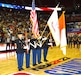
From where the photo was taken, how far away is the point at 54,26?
7.76 meters

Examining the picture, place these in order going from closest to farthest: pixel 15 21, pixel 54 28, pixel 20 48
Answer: pixel 20 48 → pixel 54 28 → pixel 15 21

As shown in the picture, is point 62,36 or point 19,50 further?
point 62,36

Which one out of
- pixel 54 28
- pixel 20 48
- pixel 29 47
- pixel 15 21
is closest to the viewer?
pixel 20 48

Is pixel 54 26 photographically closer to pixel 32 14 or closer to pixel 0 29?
pixel 32 14

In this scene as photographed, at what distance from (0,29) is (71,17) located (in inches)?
275

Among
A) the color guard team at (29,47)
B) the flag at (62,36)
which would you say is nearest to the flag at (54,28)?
the flag at (62,36)

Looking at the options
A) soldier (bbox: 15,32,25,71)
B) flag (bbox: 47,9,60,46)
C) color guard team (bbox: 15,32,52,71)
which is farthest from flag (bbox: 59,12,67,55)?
soldier (bbox: 15,32,25,71)

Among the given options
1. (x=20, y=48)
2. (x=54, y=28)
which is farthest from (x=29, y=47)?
(x=54, y=28)

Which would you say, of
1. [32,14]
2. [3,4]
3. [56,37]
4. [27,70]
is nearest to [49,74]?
[27,70]

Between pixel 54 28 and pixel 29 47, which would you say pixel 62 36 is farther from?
pixel 29 47

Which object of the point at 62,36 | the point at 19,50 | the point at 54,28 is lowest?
the point at 19,50

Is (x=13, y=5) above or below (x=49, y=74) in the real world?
above

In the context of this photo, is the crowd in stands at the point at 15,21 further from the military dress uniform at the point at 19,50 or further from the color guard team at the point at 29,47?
the military dress uniform at the point at 19,50

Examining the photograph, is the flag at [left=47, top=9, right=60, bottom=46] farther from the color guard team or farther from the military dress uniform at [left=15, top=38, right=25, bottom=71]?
the military dress uniform at [left=15, top=38, right=25, bottom=71]
